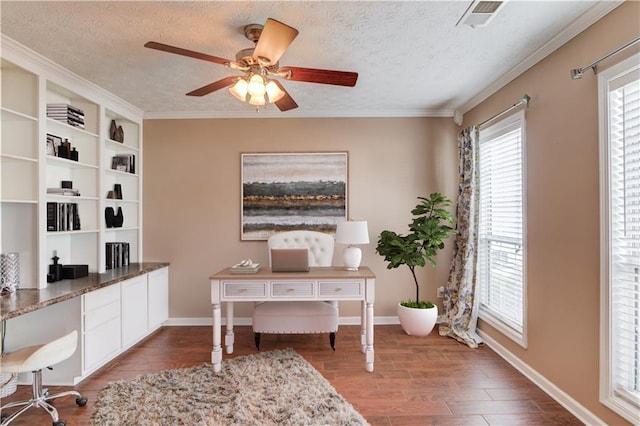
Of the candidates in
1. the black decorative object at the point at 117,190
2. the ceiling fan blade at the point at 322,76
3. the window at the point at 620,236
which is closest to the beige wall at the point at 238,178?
the black decorative object at the point at 117,190

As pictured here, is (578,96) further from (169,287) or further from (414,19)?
(169,287)

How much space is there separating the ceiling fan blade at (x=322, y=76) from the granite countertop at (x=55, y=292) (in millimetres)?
2261

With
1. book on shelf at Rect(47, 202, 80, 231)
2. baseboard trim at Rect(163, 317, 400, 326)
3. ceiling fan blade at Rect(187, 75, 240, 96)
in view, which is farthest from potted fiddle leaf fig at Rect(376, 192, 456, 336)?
book on shelf at Rect(47, 202, 80, 231)

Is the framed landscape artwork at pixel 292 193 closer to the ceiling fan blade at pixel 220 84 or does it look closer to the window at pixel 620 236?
the ceiling fan blade at pixel 220 84

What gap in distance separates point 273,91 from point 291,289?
1554mm

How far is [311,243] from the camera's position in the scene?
3.59m

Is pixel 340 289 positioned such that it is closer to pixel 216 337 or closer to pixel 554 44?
pixel 216 337

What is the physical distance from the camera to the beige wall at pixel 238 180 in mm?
3955

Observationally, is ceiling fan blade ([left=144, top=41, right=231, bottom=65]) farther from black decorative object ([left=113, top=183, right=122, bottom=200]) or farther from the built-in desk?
black decorative object ([left=113, top=183, right=122, bottom=200])

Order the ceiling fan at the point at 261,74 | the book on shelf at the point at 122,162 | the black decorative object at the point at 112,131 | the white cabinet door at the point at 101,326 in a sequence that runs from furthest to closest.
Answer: the book on shelf at the point at 122,162 < the black decorative object at the point at 112,131 < the white cabinet door at the point at 101,326 < the ceiling fan at the point at 261,74

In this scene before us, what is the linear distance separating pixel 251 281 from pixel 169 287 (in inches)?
73.1

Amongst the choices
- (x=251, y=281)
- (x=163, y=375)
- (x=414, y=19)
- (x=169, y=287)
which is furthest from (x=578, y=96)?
(x=169, y=287)

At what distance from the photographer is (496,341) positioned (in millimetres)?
3145

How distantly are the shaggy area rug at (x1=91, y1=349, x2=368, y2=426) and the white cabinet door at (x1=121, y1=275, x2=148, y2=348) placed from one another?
0.70 meters
